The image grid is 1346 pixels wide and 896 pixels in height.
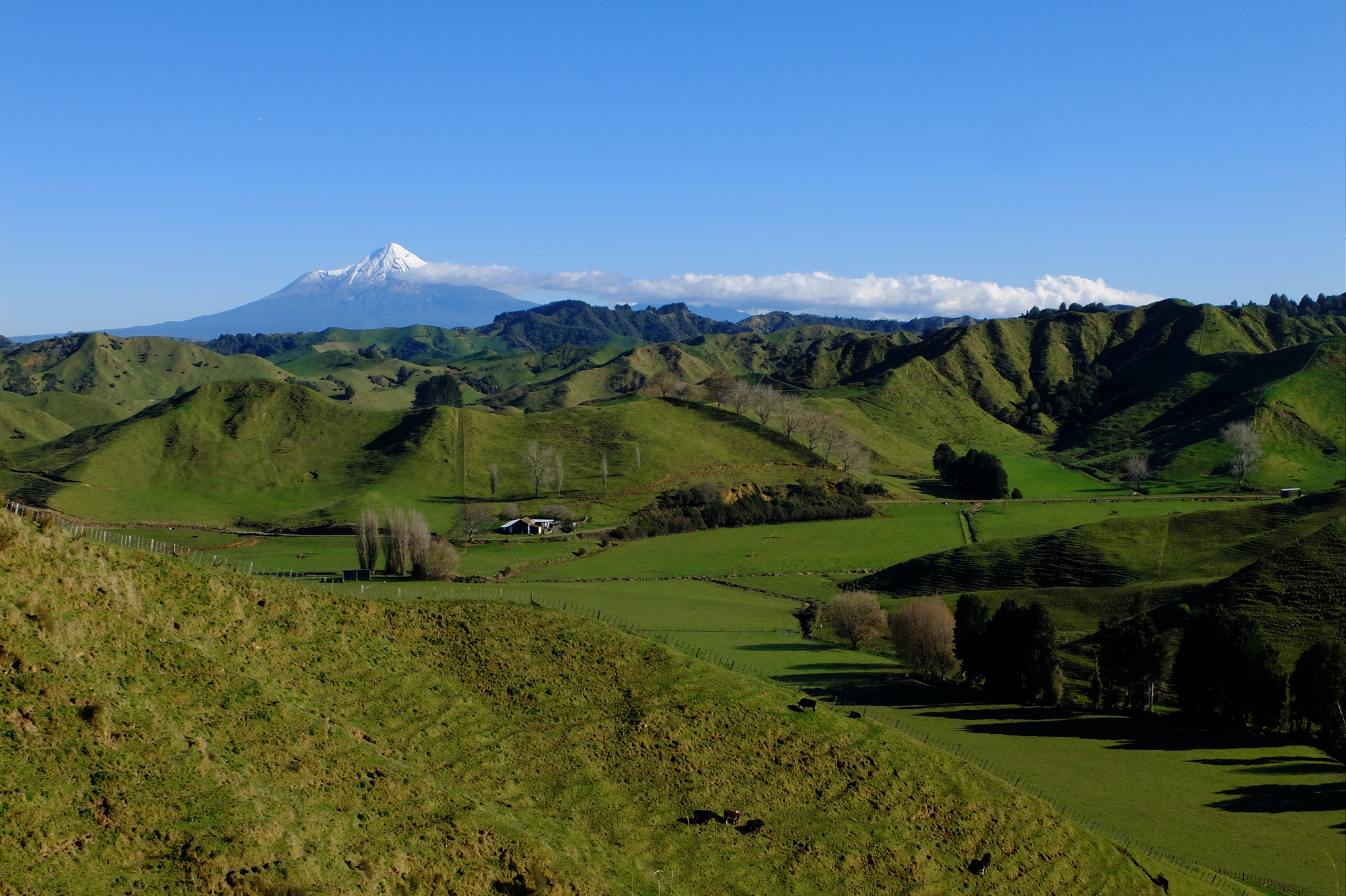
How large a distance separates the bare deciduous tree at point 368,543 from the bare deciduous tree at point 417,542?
3.50 meters

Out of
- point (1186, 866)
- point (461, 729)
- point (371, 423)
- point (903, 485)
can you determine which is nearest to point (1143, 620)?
point (1186, 866)

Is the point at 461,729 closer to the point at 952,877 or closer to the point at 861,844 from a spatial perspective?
the point at 861,844

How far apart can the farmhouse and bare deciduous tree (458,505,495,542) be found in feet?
8.70

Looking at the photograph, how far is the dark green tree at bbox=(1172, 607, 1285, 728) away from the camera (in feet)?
190

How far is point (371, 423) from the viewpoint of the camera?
175625 mm

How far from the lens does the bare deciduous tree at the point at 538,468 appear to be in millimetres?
146125

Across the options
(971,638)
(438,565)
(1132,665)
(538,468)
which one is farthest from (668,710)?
(538,468)

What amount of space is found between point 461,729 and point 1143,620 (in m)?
53.1

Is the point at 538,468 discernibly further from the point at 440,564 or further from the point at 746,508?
the point at 440,564

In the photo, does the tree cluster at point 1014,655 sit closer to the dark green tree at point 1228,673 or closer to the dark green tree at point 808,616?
the dark green tree at point 1228,673

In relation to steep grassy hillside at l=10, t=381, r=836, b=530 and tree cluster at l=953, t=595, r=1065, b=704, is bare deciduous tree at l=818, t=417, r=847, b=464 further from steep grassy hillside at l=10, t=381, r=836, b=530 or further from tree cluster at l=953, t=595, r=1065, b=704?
tree cluster at l=953, t=595, r=1065, b=704

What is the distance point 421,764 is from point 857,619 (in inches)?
2221

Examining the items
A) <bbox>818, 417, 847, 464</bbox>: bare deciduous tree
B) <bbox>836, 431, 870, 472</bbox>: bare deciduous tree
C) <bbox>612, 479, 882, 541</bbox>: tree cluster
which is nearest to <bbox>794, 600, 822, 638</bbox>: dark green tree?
<bbox>612, 479, 882, 541</bbox>: tree cluster

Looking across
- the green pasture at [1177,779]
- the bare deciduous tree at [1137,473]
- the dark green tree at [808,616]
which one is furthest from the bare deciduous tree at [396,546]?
the bare deciduous tree at [1137,473]
